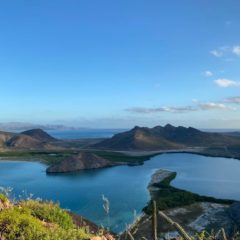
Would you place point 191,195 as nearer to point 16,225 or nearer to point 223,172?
point 223,172

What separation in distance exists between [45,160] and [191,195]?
3160 inches

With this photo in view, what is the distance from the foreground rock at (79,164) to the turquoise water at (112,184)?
13.6 ft

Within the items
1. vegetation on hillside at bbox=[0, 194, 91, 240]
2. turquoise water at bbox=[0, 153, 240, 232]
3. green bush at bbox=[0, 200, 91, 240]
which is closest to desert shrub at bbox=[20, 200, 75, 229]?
vegetation on hillside at bbox=[0, 194, 91, 240]

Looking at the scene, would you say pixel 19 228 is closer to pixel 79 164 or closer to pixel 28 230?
pixel 28 230

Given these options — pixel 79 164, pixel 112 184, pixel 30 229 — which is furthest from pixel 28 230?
pixel 79 164

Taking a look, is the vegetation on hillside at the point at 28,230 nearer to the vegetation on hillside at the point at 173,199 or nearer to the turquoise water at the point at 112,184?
the turquoise water at the point at 112,184

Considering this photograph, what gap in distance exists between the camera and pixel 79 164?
410ft

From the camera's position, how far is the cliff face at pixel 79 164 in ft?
389

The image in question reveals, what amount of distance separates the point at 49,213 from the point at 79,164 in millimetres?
112928

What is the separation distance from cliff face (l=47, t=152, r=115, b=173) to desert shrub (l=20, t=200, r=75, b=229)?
105 metres

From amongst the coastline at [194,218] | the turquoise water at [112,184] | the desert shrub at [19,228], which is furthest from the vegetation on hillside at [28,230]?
the turquoise water at [112,184]

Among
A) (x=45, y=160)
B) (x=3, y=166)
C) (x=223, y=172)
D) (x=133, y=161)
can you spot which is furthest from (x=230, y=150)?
(x=3, y=166)

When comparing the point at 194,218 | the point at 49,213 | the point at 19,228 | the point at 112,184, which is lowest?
the point at 112,184

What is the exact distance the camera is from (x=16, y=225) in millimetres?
9953
